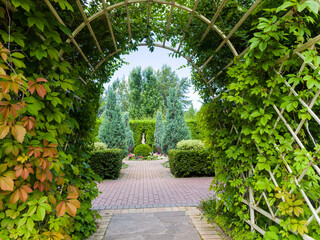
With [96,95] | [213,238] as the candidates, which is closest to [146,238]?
[213,238]

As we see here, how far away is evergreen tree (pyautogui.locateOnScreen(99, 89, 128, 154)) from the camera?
10.2m

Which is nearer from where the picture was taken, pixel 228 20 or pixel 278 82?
pixel 278 82

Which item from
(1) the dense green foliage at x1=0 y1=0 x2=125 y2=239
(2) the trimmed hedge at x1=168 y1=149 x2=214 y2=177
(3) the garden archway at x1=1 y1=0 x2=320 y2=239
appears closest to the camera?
(1) the dense green foliage at x1=0 y1=0 x2=125 y2=239

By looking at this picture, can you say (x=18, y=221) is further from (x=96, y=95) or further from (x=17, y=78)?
(x=96, y=95)

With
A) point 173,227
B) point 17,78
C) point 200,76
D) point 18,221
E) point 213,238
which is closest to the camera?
point 17,78

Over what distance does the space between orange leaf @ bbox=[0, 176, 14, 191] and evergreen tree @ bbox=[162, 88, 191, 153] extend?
9521mm

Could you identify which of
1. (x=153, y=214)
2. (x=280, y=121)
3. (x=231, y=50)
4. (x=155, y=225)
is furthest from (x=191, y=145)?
(x=280, y=121)

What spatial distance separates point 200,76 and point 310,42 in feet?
6.63

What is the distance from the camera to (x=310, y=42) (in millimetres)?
1429

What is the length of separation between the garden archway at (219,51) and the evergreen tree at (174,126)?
284 inches

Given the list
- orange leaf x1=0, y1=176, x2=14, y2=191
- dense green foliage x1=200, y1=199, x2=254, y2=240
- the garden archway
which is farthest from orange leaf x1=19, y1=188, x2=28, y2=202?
dense green foliage x1=200, y1=199, x2=254, y2=240

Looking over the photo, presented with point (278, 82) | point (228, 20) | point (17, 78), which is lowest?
point (17, 78)

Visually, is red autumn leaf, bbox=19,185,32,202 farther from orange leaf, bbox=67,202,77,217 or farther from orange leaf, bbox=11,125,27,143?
orange leaf, bbox=11,125,27,143

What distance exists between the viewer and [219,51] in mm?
2730
